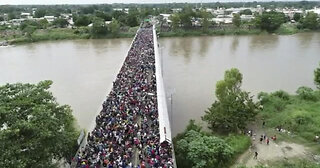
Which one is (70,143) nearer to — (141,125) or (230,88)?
(141,125)

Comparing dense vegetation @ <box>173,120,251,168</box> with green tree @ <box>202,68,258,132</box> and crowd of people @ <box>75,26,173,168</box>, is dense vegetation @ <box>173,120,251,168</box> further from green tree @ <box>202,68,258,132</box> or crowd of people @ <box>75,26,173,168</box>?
green tree @ <box>202,68,258,132</box>

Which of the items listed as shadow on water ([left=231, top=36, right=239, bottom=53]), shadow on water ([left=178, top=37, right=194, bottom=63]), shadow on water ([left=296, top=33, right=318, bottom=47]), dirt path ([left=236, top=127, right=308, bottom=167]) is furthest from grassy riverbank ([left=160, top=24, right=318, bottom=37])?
dirt path ([left=236, top=127, right=308, bottom=167])

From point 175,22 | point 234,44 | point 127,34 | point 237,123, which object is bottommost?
point 237,123

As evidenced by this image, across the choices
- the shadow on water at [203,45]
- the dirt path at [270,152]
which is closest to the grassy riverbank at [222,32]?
the shadow on water at [203,45]

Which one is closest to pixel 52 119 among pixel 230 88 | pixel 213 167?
pixel 213 167

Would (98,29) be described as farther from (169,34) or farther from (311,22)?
(311,22)

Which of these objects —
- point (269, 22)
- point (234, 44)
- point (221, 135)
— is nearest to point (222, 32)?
point (269, 22)

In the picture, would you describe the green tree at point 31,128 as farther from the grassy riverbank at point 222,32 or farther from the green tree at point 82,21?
the green tree at point 82,21
